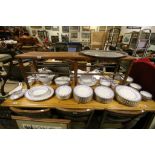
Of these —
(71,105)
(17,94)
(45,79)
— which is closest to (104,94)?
(71,105)

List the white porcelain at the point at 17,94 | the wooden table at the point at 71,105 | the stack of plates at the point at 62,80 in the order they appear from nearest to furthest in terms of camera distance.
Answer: the wooden table at the point at 71,105, the white porcelain at the point at 17,94, the stack of plates at the point at 62,80

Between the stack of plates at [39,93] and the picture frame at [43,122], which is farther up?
the stack of plates at [39,93]

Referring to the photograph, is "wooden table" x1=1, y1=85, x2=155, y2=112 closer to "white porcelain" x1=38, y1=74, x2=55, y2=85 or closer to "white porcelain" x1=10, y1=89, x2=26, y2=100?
"white porcelain" x1=10, y1=89, x2=26, y2=100

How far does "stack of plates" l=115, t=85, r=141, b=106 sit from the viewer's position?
4.07 feet

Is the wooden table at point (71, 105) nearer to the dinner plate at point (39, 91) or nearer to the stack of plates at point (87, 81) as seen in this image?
the dinner plate at point (39, 91)

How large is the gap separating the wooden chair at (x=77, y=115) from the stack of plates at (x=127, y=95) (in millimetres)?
423

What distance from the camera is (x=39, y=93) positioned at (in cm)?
138

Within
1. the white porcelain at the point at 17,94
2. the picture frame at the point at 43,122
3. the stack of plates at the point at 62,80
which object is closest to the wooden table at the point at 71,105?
the white porcelain at the point at 17,94

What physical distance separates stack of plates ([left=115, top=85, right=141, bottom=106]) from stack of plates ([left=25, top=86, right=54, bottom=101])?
2.85 ft

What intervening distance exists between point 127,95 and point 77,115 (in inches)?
26.9

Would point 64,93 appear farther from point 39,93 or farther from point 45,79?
point 45,79

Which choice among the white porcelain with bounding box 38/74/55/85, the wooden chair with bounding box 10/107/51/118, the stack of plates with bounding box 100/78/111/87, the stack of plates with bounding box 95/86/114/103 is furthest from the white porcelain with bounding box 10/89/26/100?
the stack of plates with bounding box 100/78/111/87

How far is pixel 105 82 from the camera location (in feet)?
5.39

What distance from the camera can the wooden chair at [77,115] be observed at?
110cm
